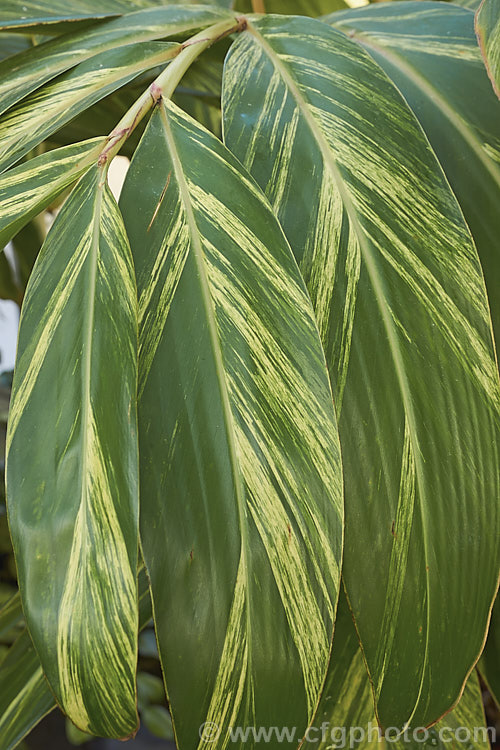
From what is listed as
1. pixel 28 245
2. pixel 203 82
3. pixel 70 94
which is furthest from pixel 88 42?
pixel 28 245

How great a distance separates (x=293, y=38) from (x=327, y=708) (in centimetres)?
49

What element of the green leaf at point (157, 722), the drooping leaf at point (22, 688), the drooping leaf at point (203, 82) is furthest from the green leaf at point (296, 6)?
the green leaf at point (157, 722)

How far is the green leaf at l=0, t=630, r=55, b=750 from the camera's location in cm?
53

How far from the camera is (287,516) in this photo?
274 mm

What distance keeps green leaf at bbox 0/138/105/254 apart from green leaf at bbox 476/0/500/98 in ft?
0.70

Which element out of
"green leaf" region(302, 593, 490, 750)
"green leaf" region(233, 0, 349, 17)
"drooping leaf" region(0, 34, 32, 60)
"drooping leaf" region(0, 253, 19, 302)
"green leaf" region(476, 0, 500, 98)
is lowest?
"green leaf" region(302, 593, 490, 750)

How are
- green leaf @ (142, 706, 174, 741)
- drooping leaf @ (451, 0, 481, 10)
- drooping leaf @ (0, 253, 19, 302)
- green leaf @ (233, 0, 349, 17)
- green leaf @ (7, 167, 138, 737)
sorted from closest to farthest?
green leaf @ (7, 167, 138, 737)
drooping leaf @ (451, 0, 481, 10)
green leaf @ (233, 0, 349, 17)
drooping leaf @ (0, 253, 19, 302)
green leaf @ (142, 706, 174, 741)

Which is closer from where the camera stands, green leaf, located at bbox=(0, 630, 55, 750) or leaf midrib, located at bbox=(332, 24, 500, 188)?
leaf midrib, located at bbox=(332, 24, 500, 188)

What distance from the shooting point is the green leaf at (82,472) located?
234 mm

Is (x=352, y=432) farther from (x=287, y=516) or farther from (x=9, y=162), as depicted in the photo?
(x=9, y=162)

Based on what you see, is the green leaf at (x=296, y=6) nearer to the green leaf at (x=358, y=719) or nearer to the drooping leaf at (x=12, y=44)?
the drooping leaf at (x=12, y=44)

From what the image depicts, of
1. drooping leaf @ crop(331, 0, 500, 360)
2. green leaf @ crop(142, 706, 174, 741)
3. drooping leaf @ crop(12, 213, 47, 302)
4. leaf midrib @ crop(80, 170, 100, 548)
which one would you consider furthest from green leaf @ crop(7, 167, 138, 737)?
green leaf @ crop(142, 706, 174, 741)

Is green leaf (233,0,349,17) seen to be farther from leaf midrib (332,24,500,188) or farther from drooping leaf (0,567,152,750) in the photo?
drooping leaf (0,567,152,750)

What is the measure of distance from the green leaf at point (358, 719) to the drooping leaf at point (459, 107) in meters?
0.27
